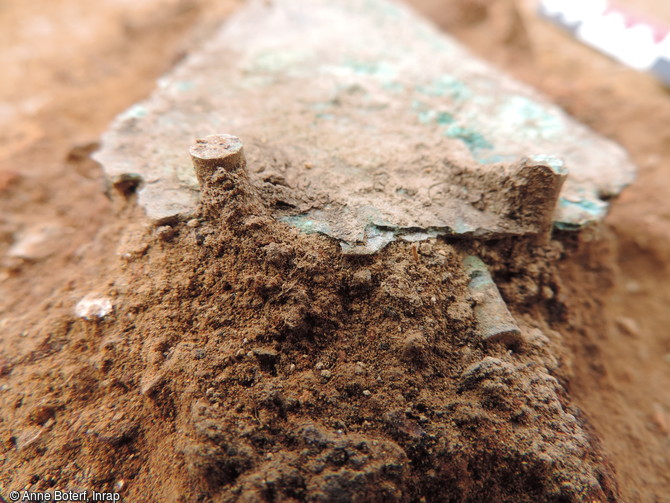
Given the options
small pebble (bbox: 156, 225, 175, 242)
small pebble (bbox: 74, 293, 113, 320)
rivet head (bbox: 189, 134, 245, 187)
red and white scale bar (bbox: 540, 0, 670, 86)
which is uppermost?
red and white scale bar (bbox: 540, 0, 670, 86)

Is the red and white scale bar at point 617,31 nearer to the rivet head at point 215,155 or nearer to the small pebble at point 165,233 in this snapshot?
the rivet head at point 215,155

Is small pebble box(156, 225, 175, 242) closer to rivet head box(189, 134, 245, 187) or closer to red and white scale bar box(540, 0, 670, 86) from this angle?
rivet head box(189, 134, 245, 187)

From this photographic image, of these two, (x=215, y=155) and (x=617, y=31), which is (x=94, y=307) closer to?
(x=215, y=155)

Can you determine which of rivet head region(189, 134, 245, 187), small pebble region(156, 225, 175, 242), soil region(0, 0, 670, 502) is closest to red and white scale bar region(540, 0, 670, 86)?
soil region(0, 0, 670, 502)

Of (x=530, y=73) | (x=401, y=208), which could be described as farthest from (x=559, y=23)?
(x=401, y=208)

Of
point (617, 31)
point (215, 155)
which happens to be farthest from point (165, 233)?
point (617, 31)
